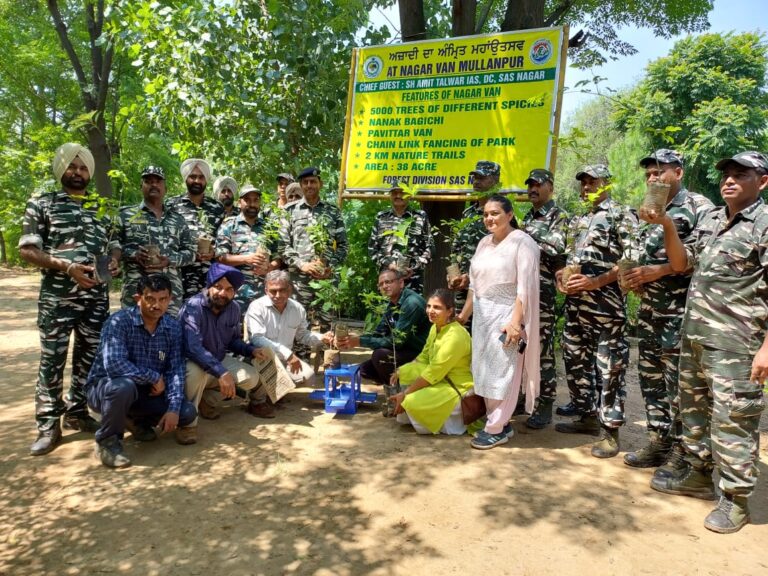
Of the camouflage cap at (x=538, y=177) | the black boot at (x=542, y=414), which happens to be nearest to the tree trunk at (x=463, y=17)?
the camouflage cap at (x=538, y=177)

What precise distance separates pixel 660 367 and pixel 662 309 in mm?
391

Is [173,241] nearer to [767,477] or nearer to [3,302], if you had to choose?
[767,477]

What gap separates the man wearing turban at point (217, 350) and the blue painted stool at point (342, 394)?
49cm

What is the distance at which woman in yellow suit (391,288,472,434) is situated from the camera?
4.20 metres

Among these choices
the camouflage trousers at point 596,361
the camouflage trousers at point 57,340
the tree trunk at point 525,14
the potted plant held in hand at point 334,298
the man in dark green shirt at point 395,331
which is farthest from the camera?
the tree trunk at point 525,14

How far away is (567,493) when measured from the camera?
3293 millimetres

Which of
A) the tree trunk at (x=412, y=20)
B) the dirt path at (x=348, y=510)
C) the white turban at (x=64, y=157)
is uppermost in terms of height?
the tree trunk at (x=412, y=20)

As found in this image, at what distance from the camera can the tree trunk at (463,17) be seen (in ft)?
21.0

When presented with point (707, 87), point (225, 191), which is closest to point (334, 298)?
point (225, 191)

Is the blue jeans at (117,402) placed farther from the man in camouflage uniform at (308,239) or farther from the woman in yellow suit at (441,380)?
the man in camouflage uniform at (308,239)

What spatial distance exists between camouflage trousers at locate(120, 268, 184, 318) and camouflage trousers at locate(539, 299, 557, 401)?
128 inches

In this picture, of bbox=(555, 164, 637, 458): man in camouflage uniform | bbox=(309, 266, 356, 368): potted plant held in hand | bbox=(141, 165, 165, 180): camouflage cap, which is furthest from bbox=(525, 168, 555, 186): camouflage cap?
bbox=(141, 165, 165, 180): camouflage cap

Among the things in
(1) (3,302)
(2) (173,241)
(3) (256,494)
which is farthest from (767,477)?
(1) (3,302)

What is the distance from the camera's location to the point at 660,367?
355 centimetres
